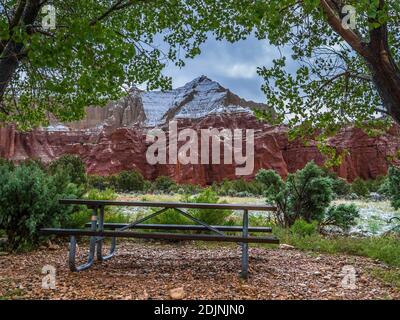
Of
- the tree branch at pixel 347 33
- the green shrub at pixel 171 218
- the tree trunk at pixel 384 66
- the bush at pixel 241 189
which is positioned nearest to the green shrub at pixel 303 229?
the green shrub at pixel 171 218

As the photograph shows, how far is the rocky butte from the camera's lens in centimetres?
4328

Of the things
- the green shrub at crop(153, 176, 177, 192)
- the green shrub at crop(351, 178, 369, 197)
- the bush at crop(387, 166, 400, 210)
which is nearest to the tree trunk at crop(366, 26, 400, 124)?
the bush at crop(387, 166, 400, 210)

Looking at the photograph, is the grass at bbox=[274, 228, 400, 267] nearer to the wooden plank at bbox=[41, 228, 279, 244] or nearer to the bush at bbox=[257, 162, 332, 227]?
the bush at bbox=[257, 162, 332, 227]

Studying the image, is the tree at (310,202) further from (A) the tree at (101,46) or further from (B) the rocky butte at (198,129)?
(B) the rocky butte at (198,129)

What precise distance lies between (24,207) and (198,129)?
42.2m

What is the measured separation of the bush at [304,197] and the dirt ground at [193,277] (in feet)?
8.00

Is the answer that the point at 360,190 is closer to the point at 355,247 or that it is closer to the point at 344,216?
the point at 344,216

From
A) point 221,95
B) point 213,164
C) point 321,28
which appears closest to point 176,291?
point 321,28

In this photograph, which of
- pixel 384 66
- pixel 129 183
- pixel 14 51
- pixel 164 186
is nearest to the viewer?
pixel 384 66

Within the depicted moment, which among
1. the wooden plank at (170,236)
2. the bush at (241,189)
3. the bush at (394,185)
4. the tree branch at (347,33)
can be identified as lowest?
the bush at (241,189)

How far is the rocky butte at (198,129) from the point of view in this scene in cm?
4328

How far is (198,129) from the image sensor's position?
1828 inches

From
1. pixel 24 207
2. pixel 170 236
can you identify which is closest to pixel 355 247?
pixel 170 236

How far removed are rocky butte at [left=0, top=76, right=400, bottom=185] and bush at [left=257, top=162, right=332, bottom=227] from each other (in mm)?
28422
